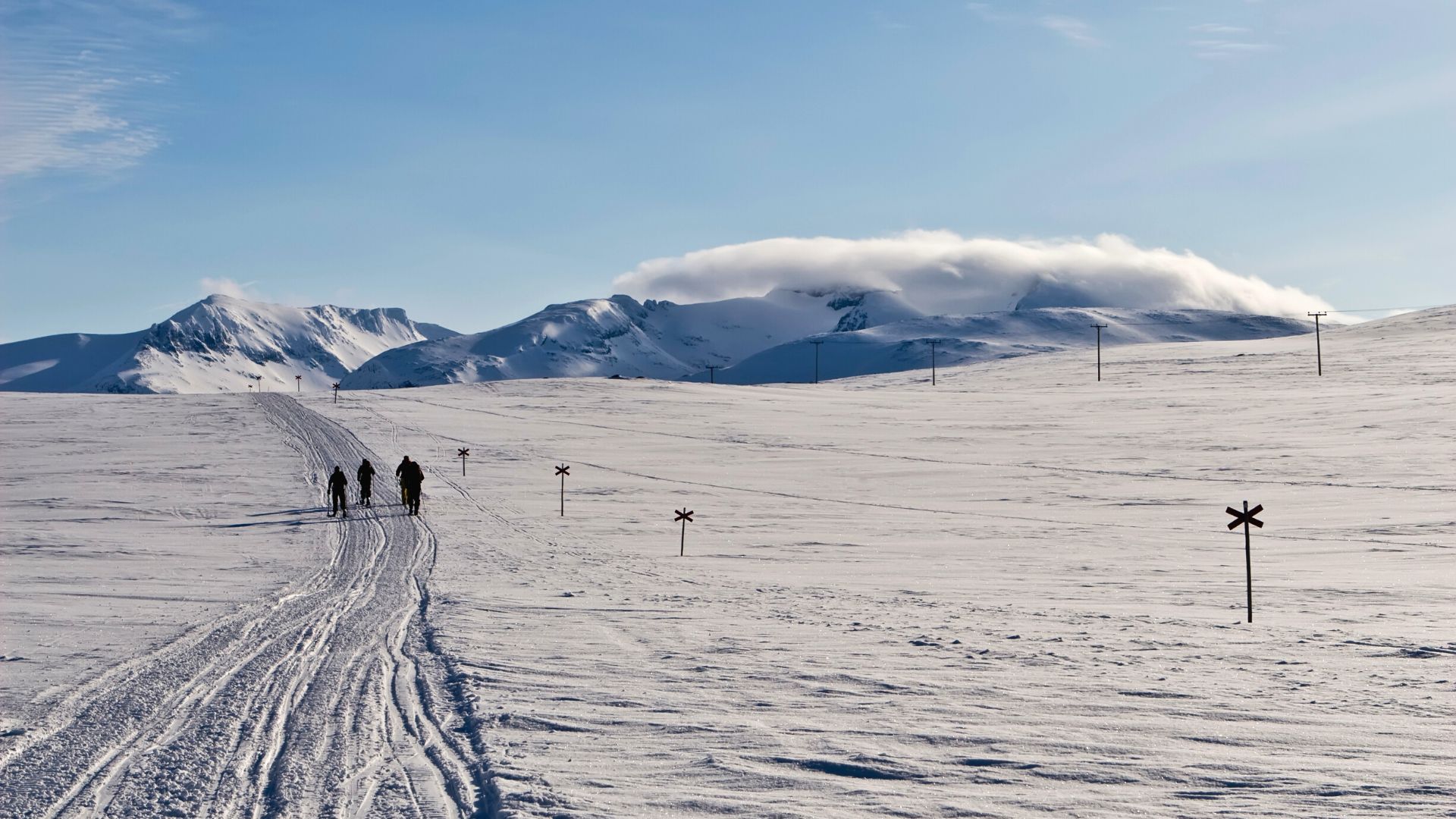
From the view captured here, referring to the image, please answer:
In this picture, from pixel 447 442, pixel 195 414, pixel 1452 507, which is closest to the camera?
pixel 1452 507

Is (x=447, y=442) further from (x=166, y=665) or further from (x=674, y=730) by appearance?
(x=674, y=730)

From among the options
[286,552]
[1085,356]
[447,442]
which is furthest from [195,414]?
[1085,356]

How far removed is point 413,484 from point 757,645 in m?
17.5

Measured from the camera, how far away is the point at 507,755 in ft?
26.1

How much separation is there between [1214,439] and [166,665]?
46.0m

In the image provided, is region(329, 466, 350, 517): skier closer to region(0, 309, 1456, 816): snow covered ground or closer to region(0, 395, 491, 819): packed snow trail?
region(0, 309, 1456, 816): snow covered ground

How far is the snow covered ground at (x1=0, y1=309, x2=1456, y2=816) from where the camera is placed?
7.41 m

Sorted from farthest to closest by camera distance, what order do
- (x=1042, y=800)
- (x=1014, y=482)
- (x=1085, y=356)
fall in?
(x=1085, y=356)
(x=1014, y=482)
(x=1042, y=800)

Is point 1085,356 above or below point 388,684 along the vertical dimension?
above

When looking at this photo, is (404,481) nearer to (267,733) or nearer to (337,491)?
(337,491)

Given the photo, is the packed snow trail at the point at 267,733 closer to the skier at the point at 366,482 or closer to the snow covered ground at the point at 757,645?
the snow covered ground at the point at 757,645

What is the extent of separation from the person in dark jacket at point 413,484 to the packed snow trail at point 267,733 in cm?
1390

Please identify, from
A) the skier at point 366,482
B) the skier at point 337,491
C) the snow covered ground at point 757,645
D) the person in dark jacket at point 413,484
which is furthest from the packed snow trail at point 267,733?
the skier at point 366,482

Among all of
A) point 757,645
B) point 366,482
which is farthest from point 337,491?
point 757,645
